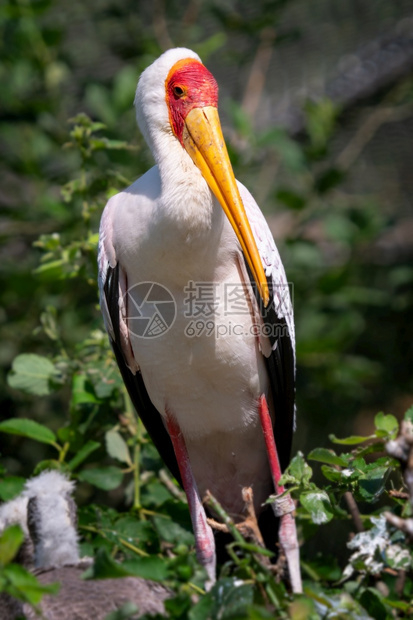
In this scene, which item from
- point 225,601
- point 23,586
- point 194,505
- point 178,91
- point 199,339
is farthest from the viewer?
point 194,505

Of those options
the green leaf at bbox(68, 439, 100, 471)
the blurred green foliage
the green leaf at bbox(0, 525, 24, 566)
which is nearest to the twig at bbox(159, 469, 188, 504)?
the blurred green foliage

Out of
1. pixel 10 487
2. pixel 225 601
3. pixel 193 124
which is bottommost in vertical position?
pixel 225 601

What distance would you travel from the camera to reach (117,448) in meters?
3.54

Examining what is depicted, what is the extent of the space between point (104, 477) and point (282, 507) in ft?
2.27

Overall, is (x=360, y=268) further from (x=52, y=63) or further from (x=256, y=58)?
(x=52, y=63)

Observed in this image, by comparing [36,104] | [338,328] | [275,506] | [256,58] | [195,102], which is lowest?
[275,506]

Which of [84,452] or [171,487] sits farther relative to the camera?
[171,487]

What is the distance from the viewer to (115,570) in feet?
6.39

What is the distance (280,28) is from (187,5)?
0.57m

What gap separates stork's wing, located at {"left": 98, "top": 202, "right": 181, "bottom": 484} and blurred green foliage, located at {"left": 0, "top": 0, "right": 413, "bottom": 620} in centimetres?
8

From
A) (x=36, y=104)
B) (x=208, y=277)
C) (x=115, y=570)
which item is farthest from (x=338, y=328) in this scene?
(x=115, y=570)

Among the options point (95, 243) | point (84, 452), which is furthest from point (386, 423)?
point (95, 243)

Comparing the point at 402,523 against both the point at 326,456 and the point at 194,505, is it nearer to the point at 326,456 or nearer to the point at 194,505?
the point at 326,456

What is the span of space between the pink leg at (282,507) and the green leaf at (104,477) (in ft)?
1.94
